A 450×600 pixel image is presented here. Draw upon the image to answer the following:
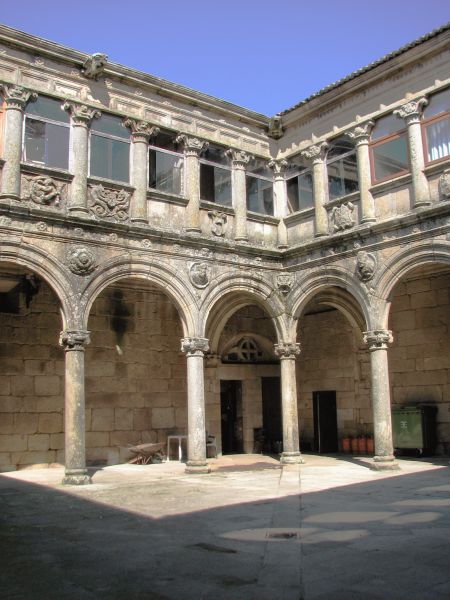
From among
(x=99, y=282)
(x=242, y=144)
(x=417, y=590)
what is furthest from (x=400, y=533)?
(x=242, y=144)

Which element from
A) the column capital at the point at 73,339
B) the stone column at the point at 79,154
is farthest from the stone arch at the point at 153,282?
the stone column at the point at 79,154

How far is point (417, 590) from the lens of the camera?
4422 millimetres

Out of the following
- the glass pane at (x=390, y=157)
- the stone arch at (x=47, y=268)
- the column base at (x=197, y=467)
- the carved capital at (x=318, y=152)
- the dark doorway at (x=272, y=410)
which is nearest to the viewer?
the stone arch at (x=47, y=268)

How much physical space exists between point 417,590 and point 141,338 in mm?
11625

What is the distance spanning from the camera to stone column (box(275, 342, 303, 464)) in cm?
1405

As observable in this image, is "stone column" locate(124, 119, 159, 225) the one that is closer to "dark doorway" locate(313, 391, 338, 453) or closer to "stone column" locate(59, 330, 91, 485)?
"stone column" locate(59, 330, 91, 485)

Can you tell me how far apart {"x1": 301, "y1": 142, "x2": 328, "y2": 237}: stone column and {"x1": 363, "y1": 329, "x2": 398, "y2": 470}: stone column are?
9.41 feet

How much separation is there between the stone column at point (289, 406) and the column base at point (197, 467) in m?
2.21

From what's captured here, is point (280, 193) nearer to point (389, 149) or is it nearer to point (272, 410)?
point (389, 149)

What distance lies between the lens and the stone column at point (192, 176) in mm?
13608

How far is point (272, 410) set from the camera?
17781mm

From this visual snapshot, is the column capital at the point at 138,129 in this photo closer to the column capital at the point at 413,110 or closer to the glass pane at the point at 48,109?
the glass pane at the point at 48,109

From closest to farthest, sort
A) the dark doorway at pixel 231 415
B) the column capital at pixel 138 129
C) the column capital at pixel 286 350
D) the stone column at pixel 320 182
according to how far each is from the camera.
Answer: the column capital at pixel 138 129
the stone column at pixel 320 182
the column capital at pixel 286 350
the dark doorway at pixel 231 415

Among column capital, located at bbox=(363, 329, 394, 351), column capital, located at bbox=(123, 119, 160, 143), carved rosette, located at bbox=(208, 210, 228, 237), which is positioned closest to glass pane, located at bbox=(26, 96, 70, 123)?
column capital, located at bbox=(123, 119, 160, 143)
